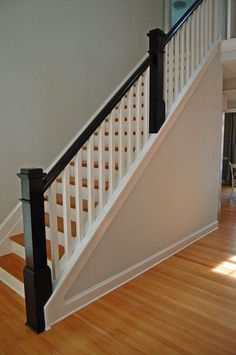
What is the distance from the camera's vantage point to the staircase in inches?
74.9

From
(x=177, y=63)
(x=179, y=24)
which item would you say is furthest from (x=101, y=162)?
(x=179, y=24)

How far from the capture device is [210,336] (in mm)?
1869

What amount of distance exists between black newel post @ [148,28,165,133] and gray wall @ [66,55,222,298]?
26cm

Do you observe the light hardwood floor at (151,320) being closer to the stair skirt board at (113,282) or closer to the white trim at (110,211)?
the stair skirt board at (113,282)

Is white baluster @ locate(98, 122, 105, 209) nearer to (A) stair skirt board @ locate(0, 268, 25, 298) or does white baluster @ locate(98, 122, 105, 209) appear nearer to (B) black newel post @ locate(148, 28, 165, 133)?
(B) black newel post @ locate(148, 28, 165, 133)

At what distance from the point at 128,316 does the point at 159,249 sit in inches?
40.3

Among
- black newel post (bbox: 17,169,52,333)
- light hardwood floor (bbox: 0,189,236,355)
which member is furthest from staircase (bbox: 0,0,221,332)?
light hardwood floor (bbox: 0,189,236,355)

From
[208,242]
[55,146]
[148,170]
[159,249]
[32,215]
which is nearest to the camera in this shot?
[32,215]

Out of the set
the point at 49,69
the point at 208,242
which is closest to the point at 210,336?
the point at 208,242

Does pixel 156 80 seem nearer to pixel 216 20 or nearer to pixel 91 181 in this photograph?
pixel 91 181

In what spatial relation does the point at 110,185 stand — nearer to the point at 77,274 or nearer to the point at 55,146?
the point at 77,274

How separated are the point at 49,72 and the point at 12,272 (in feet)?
6.92

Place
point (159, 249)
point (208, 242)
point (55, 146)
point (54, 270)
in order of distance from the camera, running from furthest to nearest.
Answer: point (208, 242)
point (55, 146)
point (159, 249)
point (54, 270)

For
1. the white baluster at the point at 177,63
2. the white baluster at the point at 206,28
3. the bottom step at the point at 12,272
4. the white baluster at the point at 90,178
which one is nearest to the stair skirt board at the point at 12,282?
the bottom step at the point at 12,272
